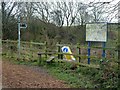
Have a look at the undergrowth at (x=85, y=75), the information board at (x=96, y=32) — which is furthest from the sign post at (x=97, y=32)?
the undergrowth at (x=85, y=75)

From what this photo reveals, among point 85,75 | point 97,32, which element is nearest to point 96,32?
point 97,32

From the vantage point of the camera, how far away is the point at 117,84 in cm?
560

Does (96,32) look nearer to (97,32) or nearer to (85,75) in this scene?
(97,32)

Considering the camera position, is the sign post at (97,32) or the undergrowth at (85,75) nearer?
the undergrowth at (85,75)

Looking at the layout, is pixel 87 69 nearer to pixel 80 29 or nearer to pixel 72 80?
pixel 72 80

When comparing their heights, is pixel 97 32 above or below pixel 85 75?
above

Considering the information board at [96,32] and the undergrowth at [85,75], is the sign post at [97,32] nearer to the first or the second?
the information board at [96,32]

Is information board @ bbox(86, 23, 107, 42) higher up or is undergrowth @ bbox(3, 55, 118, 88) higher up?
information board @ bbox(86, 23, 107, 42)

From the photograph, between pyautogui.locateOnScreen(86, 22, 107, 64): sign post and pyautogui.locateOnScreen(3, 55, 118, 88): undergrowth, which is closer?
pyautogui.locateOnScreen(3, 55, 118, 88): undergrowth

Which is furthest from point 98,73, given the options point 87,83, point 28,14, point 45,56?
point 28,14

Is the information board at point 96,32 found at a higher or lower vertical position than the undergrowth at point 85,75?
higher

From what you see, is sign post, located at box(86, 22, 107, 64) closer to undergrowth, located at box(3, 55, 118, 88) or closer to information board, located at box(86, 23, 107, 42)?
information board, located at box(86, 23, 107, 42)

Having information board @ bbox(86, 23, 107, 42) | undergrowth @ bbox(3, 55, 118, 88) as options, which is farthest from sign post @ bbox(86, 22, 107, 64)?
undergrowth @ bbox(3, 55, 118, 88)

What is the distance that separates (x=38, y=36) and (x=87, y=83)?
1103 centimetres
